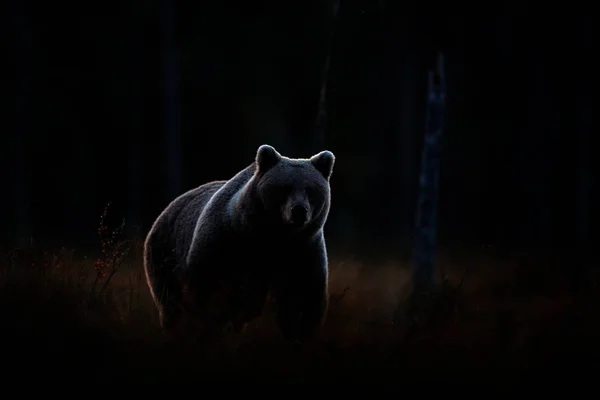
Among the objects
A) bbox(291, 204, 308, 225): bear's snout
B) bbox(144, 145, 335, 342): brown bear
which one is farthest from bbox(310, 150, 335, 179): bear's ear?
bbox(291, 204, 308, 225): bear's snout

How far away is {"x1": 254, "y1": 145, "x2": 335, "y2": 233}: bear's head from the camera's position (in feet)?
18.3

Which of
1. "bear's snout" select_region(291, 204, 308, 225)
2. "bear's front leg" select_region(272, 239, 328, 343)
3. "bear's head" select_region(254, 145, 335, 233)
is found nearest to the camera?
"bear's snout" select_region(291, 204, 308, 225)

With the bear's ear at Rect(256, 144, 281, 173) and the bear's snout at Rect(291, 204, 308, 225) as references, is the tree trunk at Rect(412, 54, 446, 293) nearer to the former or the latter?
the bear's ear at Rect(256, 144, 281, 173)

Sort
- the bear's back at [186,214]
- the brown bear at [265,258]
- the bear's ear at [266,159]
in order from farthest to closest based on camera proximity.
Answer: the bear's back at [186,214] < the bear's ear at [266,159] < the brown bear at [265,258]

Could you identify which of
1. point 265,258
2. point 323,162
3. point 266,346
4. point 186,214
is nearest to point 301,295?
point 265,258

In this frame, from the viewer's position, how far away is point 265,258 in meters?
5.91

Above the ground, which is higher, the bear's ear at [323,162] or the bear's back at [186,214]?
the bear's ear at [323,162]

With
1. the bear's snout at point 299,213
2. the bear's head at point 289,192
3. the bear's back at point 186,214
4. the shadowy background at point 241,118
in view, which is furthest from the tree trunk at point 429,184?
the shadowy background at point 241,118

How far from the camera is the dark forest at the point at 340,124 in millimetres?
10883

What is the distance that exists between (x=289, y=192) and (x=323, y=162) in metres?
0.66

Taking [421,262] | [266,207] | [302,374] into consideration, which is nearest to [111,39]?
[421,262]

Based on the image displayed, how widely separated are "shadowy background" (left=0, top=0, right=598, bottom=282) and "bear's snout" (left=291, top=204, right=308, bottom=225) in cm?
1292

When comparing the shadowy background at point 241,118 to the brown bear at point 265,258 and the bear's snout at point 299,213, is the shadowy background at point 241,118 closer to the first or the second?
the brown bear at point 265,258

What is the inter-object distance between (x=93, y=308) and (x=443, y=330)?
2.61 metres
